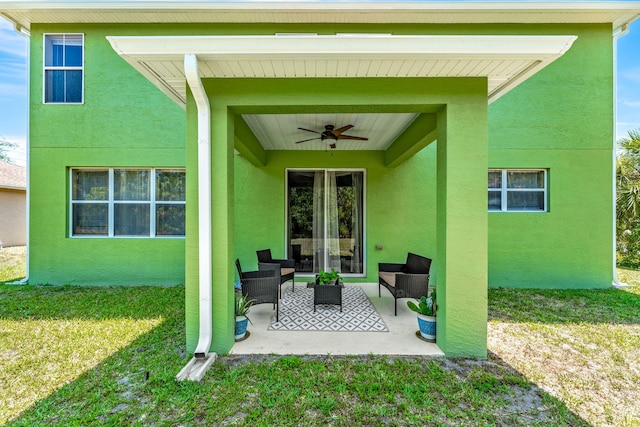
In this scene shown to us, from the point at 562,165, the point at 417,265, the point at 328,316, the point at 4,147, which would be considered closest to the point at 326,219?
the point at 417,265

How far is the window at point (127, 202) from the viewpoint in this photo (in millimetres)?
6410

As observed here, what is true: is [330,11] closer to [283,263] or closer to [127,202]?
[283,263]

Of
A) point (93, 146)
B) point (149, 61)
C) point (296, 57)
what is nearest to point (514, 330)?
point (296, 57)

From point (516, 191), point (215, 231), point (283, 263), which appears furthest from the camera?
point (516, 191)

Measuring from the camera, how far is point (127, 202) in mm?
6477

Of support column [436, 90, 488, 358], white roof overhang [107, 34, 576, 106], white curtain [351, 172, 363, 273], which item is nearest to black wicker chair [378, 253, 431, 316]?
support column [436, 90, 488, 358]

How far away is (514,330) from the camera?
12.8 feet

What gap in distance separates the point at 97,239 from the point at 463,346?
7404mm

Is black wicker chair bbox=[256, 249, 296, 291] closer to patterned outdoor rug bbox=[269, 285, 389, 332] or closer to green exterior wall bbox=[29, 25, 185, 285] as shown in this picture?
patterned outdoor rug bbox=[269, 285, 389, 332]

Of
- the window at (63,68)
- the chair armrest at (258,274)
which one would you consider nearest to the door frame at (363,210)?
the chair armrest at (258,274)

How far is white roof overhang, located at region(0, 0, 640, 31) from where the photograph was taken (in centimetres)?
521

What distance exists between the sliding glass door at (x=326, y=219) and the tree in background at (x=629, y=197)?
7.58m

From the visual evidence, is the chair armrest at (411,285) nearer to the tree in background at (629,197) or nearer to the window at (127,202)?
the window at (127,202)

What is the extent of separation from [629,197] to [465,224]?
829cm
